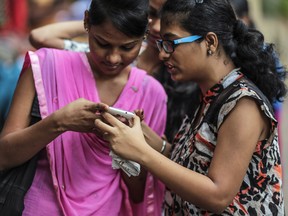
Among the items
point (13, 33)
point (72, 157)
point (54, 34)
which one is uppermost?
point (54, 34)

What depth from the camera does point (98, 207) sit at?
2982 mm

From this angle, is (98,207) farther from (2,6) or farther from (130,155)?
(2,6)

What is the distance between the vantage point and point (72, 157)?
117 inches

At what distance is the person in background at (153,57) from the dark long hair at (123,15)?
22.7 inches

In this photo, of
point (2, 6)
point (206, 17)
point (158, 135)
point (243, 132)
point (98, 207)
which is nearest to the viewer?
point (243, 132)

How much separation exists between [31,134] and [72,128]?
19 cm

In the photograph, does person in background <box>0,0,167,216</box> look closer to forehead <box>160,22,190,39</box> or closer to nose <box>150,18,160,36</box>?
forehead <box>160,22,190,39</box>

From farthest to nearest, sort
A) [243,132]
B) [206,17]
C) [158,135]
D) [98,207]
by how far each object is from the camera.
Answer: [158,135]
[98,207]
[206,17]
[243,132]

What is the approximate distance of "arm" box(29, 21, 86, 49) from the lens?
3.58 m

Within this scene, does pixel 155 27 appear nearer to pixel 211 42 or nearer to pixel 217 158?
pixel 211 42

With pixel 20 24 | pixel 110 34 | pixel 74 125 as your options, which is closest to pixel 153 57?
pixel 110 34

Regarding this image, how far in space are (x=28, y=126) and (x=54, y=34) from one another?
818 mm

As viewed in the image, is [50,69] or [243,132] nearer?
[243,132]

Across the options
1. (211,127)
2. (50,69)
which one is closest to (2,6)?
(50,69)
